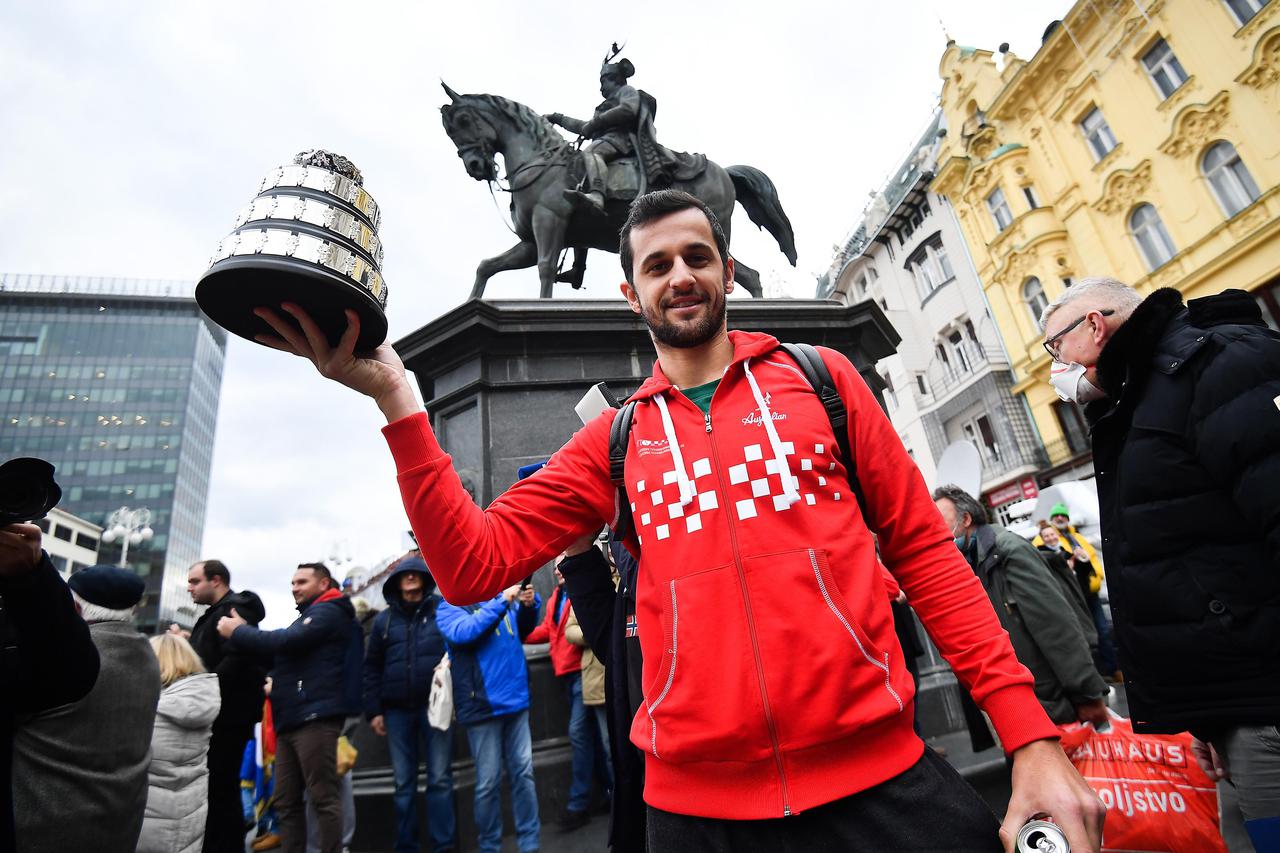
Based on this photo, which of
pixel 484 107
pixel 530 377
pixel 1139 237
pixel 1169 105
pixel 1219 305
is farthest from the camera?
pixel 1139 237

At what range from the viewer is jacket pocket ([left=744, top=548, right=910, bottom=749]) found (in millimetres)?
1122

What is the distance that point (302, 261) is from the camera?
1104 millimetres

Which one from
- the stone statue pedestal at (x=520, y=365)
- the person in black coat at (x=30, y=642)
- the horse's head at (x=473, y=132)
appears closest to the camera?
the person in black coat at (x=30, y=642)

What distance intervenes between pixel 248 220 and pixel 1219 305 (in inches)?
101

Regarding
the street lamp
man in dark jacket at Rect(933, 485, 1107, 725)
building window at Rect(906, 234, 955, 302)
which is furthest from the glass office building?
man in dark jacket at Rect(933, 485, 1107, 725)

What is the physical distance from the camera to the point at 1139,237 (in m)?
19.8

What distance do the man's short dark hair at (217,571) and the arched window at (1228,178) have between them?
22854 mm

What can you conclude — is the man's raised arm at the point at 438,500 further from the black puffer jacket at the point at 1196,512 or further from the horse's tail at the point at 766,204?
the horse's tail at the point at 766,204

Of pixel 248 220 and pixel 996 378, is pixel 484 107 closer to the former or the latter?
pixel 248 220

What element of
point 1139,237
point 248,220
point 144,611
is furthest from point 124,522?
point 144,611

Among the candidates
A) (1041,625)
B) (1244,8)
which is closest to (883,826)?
(1041,625)

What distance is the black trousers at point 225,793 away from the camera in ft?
13.7

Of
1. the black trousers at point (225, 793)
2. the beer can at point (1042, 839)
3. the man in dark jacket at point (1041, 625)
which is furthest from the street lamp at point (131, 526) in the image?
A: the beer can at point (1042, 839)

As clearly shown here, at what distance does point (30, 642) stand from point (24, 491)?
23.1 inches
